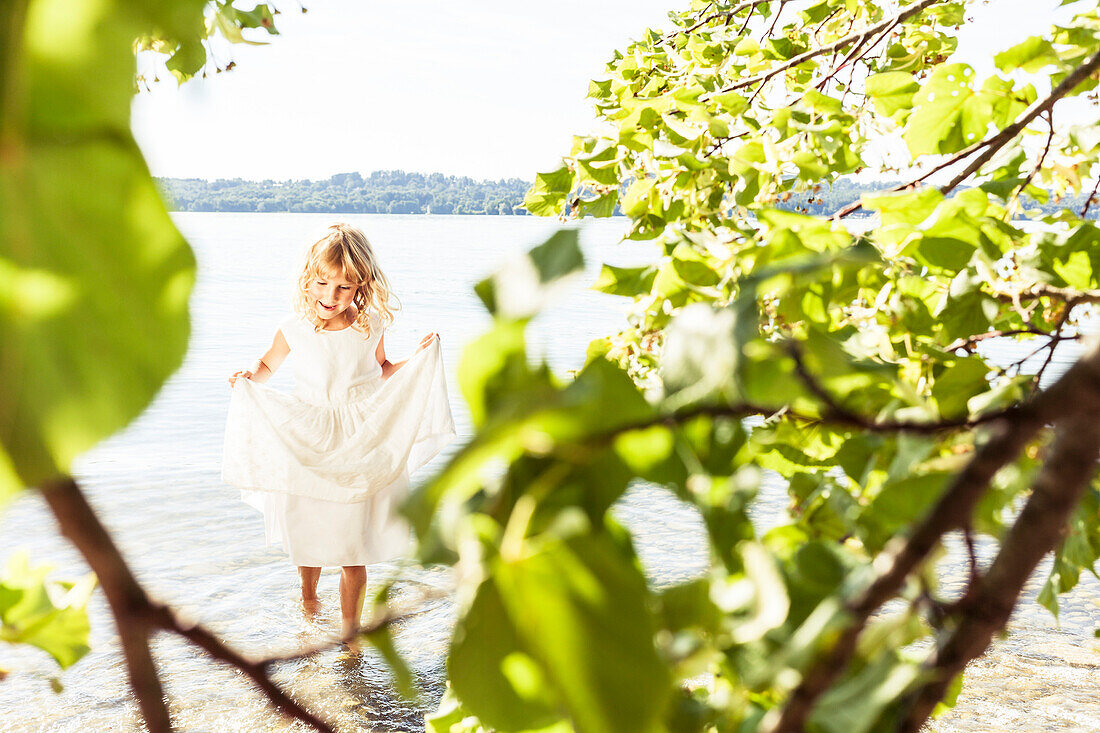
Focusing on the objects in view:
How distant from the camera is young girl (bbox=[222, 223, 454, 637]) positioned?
12.1ft

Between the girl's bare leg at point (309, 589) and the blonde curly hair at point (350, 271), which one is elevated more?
the blonde curly hair at point (350, 271)

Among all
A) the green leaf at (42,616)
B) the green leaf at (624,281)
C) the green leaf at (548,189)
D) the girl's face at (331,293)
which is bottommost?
the girl's face at (331,293)

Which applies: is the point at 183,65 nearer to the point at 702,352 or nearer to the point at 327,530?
the point at 702,352

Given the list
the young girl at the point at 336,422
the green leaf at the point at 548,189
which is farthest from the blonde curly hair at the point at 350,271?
the green leaf at the point at 548,189

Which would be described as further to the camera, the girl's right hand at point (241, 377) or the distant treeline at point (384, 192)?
the distant treeline at point (384, 192)

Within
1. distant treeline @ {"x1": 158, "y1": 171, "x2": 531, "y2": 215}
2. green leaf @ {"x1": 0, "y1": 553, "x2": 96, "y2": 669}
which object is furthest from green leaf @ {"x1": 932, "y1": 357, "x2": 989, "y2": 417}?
distant treeline @ {"x1": 158, "y1": 171, "x2": 531, "y2": 215}

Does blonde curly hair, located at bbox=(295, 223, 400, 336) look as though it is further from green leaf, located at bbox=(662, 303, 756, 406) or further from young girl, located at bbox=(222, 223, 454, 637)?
green leaf, located at bbox=(662, 303, 756, 406)

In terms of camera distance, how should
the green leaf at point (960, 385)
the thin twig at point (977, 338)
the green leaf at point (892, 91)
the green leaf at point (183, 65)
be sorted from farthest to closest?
the green leaf at point (892, 91) → the thin twig at point (977, 338) → the green leaf at point (960, 385) → the green leaf at point (183, 65)

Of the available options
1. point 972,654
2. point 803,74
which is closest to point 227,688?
point 803,74

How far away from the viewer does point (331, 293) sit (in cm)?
372

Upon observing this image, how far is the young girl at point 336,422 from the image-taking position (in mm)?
3676

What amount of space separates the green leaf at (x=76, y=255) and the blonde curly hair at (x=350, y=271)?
3621 mm

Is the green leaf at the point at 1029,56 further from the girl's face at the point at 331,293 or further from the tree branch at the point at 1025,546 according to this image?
the girl's face at the point at 331,293

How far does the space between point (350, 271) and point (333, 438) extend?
78 cm
